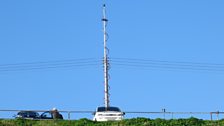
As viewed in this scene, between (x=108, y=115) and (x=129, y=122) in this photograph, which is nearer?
Result: (x=129, y=122)

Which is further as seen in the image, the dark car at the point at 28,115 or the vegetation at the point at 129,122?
the dark car at the point at 28,115

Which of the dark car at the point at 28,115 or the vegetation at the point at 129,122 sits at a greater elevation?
the dark car at the point at 28,115

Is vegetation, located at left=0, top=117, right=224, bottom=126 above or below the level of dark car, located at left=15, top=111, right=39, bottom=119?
below

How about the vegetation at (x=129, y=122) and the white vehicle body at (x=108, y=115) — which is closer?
the vegetation at (x=129, y=122)

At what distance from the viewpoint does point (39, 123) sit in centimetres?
5781

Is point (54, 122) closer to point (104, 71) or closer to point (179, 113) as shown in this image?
point (179, 113)

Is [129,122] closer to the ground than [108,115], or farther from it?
closer to the ground

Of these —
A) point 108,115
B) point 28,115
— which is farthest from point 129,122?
point 28,115

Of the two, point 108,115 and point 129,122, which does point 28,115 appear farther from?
point 129,122

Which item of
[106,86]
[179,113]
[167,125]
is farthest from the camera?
[106,86]

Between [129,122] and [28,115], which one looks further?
[28,115]

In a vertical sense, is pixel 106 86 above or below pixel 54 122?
above

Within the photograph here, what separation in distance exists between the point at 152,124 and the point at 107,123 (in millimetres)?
2741

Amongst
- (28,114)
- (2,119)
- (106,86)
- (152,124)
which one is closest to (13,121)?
(2,119)
